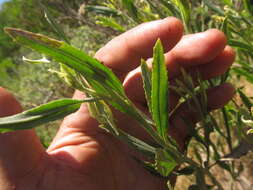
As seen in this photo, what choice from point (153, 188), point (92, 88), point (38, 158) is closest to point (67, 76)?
point (92, 88)

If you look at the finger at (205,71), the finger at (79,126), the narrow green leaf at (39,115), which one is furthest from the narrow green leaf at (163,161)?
the finger at (79,126)

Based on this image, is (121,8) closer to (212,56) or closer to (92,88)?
(212,56)

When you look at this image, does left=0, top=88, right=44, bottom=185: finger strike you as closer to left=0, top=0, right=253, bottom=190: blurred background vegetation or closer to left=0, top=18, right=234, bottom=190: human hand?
left=0, top=18, right=234, bottom=190: human hand

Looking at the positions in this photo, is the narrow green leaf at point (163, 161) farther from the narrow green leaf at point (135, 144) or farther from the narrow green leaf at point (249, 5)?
the narrow green leaf at point (249, 5)

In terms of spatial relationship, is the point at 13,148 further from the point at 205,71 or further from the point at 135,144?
the point at 205,71

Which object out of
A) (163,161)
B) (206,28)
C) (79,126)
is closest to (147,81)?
(163,161)
